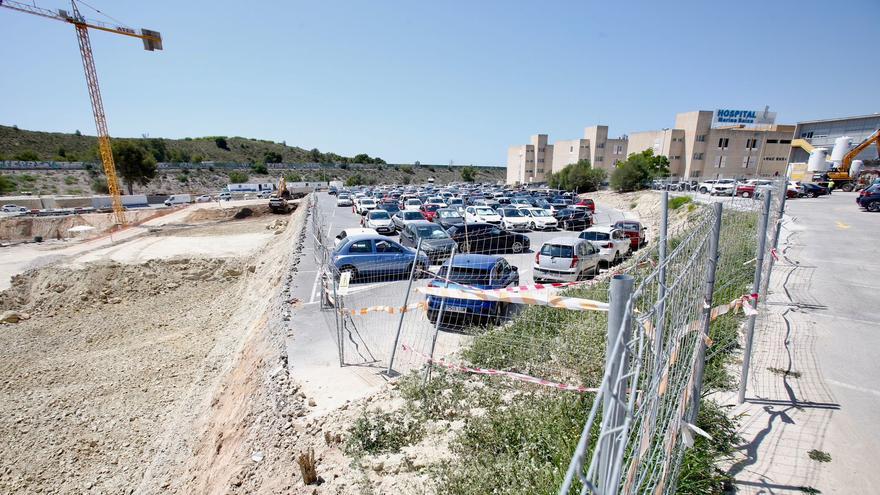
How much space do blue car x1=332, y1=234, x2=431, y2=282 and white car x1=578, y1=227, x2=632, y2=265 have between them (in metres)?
6.47

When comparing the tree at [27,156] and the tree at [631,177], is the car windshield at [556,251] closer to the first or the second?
the tree at [631,177]

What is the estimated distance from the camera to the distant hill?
273 feet

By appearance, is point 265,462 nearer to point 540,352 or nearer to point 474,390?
point 474,390

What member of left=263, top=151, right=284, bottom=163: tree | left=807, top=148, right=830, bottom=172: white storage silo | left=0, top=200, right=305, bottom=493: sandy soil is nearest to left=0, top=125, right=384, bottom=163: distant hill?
left=263, top=151, right=284, bottom=163: tree

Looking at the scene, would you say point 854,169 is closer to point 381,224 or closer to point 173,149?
point 381,224

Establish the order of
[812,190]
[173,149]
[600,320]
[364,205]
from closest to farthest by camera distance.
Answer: [600,320], [812,190], [364,205], [173,149]

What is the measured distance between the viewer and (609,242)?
14.4 metres

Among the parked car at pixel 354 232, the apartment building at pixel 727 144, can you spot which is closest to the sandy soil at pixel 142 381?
the parked car at pixel 354 232

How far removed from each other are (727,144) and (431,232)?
7386cm

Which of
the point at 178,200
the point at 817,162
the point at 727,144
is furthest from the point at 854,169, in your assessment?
the point at 178,200

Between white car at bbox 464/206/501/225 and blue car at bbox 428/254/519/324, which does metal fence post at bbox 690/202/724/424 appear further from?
white car at bbox 464/206/501/225

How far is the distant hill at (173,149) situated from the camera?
8306cm

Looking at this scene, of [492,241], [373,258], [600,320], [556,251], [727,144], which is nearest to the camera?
[600,320]

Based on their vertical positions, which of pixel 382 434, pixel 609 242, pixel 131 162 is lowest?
pixel 382 434
